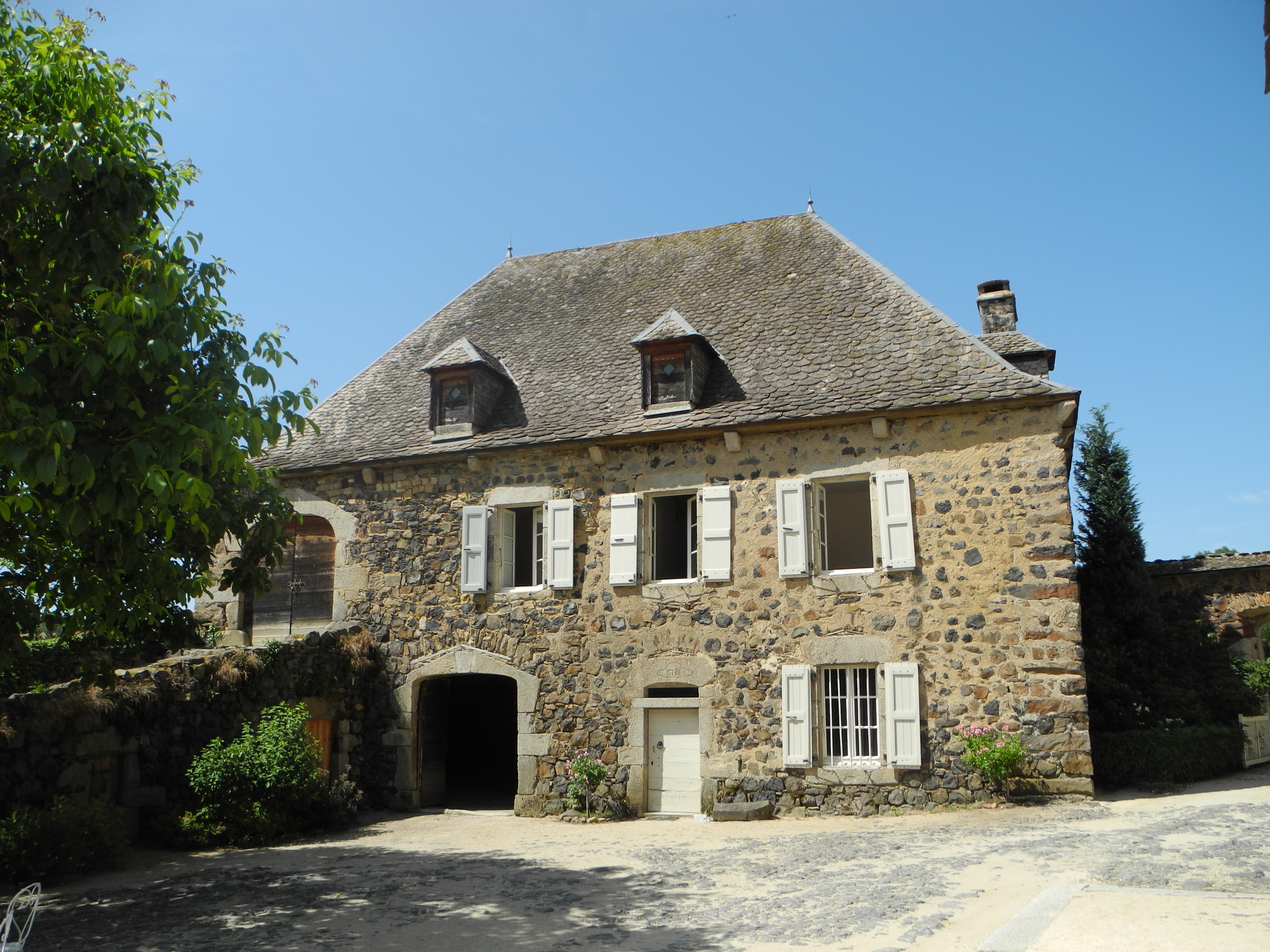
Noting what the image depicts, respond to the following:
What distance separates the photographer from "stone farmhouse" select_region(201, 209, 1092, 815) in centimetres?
1035

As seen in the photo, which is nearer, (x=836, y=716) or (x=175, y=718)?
(x=175, y=718)

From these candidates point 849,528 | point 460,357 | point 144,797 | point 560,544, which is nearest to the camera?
point 144,797

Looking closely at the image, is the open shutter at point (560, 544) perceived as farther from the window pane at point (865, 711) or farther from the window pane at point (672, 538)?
the window pane at point (865, 711)

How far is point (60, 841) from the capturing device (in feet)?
25.5

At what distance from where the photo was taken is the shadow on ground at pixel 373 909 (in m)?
5.72

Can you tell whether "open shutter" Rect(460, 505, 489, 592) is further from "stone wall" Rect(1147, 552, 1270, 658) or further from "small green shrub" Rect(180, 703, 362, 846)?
"stone wall" Rect(1147, 552, 1270, 658)

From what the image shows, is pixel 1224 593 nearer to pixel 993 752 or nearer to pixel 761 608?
pixel 993 752

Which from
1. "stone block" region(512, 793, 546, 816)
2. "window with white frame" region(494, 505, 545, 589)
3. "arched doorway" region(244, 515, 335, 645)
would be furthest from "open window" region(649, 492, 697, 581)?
"arched doorway" region(244, 515, 335, 645)

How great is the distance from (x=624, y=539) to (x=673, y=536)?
70.8 inches

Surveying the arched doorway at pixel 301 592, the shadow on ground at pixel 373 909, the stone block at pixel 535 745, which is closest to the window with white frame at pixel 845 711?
the stone block at pixel 535 745

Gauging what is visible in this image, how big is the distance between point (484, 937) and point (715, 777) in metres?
5.55

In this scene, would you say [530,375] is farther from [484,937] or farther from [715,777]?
[484,937]

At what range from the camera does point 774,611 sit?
11086 millimetres

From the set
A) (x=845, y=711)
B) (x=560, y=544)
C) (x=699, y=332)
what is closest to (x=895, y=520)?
(x=845, y=711)
